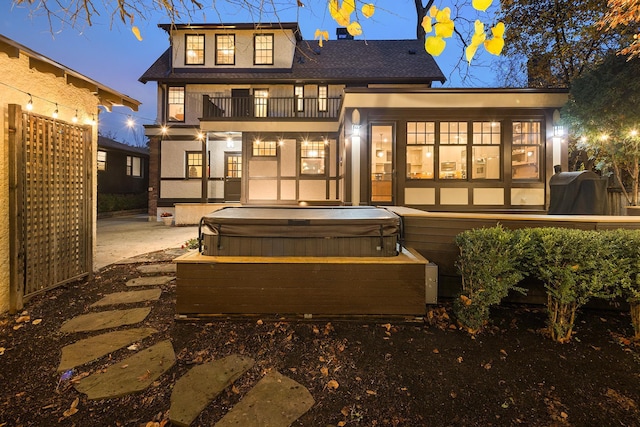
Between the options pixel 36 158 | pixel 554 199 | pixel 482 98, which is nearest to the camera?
pixel 36 158

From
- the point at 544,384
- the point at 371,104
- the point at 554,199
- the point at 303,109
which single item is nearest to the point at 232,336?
the point at 544,384

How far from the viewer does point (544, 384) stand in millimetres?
2348

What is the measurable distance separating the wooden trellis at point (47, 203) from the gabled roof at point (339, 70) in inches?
407

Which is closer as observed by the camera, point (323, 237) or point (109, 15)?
point (109, 15)

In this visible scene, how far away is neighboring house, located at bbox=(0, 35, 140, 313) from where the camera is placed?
3.54m

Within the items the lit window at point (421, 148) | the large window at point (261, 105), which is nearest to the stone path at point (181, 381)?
the lit window at point (421, 148)

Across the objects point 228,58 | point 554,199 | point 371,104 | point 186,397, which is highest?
point 228,58

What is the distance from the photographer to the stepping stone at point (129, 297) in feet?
13.0

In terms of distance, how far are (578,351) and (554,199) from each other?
11.7 ft

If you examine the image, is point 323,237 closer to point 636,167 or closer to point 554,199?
point 554,199

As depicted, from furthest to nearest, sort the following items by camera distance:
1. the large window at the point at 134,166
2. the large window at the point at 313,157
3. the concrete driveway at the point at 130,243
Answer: the large window at the point at 134,166
the large window at the point at 313,157
the concrete driveway at the point at 130,243

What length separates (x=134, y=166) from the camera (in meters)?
20.5

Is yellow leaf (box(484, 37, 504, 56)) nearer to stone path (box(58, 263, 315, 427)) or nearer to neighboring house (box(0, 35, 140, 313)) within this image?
stone path (box(58, 263, 315, 427))

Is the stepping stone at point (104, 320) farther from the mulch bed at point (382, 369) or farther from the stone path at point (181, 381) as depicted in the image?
the mulch bed at point (382, 369)
